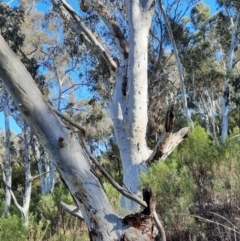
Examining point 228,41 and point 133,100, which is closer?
point 133,100

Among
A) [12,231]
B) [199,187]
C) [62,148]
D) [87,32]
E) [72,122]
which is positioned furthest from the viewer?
[87,32]

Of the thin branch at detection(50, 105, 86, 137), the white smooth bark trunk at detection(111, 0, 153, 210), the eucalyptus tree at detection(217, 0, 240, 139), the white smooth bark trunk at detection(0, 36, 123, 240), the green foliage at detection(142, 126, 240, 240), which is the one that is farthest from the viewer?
the eucalyptus tree at detection(217, 0, 240, 139)

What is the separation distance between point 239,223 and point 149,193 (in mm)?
1467

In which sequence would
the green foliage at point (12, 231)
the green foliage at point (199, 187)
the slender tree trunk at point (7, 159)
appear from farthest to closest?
the slender tree trunk at point (7, 159) → the green foliage at point (12, 231) → the green foliage at point (199, 187)

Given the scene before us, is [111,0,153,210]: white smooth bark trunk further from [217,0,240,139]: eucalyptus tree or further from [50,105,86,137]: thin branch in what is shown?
[217,0,240,139]: eucalyptus tree

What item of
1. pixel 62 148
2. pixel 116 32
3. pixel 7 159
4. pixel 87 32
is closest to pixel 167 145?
pixel 116 32

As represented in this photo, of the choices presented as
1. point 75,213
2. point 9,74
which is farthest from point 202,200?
→ point 9,74

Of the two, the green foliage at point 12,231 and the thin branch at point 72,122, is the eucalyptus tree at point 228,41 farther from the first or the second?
the thin branch at point 72,122

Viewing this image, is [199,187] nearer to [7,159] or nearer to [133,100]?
[133,100]

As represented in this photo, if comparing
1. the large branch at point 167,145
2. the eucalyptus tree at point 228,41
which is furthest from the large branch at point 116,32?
the eucalyptus tree at point 228,41

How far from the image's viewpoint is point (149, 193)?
2047 mm

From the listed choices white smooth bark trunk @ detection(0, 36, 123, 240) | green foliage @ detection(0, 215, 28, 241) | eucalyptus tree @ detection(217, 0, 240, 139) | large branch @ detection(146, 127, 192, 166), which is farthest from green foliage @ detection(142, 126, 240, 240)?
eucalyptus tree @ detection(217, 0, 240, 139)

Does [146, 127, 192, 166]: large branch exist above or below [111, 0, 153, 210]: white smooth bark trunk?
below

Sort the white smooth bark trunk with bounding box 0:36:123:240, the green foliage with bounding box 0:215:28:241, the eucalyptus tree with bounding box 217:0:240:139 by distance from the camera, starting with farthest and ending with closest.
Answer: the eucalyptus tree with bounding box 217:0:240:139, the green foliage with bounding box 0:215:28:241, the white smooth bark trunk with bounding box 0:36:123:240
